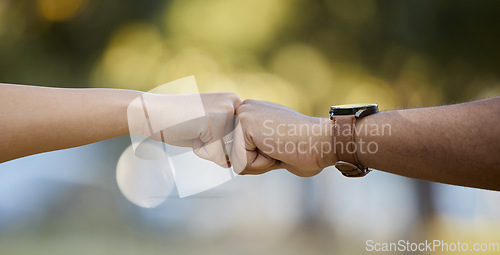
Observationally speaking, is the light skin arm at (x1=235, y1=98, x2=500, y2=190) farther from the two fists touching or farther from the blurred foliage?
the blurred foliage

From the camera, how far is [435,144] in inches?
25.7

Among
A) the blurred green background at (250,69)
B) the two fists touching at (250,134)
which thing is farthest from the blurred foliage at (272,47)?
A: the two fists touching at (250,134)

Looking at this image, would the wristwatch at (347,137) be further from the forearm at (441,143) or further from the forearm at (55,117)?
the forearm at (55,117)

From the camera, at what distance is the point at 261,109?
872 millimetres

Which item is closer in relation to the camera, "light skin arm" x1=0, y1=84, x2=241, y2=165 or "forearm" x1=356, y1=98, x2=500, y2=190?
"forearm" x1=356, y1=98, x2=500, y2=190

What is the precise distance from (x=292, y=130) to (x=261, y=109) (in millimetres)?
79

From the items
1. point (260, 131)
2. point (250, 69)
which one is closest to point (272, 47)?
point (250, 69)

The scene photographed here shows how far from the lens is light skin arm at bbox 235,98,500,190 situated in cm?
61

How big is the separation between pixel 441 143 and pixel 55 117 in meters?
0.58

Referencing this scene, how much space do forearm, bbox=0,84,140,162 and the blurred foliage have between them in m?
1.32

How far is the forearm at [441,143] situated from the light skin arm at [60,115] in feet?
1.13

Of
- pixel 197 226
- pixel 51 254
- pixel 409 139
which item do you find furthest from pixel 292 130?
pixel 51 254

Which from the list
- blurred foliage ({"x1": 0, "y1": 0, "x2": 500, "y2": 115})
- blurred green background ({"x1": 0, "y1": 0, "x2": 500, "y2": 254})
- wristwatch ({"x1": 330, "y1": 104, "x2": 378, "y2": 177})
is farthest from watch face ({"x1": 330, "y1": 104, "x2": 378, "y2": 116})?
blurred foliage ({"x1": 0, "y1": 0, "x2": 500, "y2": 115})

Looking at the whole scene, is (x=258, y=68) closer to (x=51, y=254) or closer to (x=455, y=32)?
(x=455, y=32)
